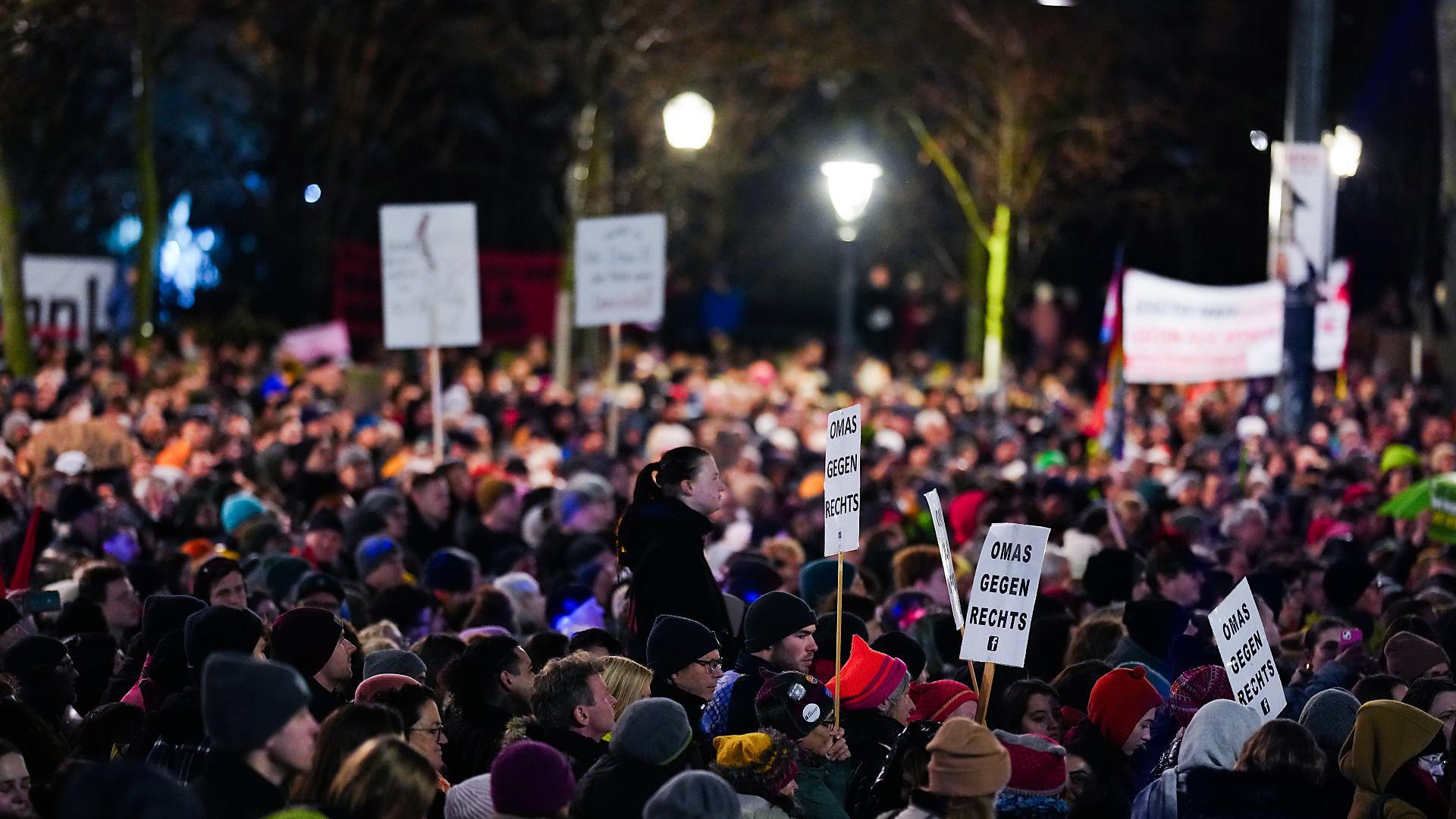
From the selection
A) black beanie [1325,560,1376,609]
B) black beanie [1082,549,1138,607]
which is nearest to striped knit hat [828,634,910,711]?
black beanie [1082,549,1138,607]

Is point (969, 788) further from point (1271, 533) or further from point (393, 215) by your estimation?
point (393, 215)

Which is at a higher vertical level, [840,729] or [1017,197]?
[1017,197]

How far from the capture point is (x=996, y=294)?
35938 millimetres

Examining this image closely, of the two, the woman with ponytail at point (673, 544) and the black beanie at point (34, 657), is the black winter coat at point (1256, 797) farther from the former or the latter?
the black beanie at point (34, 657)

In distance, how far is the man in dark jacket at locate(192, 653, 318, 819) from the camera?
5.12m

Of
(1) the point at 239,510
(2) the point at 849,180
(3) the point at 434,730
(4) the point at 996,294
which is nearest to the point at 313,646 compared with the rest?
(3) the point at 434,730

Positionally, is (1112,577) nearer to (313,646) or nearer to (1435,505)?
(1435,505)


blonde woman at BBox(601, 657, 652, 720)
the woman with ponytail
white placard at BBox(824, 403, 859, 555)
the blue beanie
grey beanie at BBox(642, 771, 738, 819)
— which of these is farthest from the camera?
the blue beanie

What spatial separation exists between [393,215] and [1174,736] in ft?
33.7

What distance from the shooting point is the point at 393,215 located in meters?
16.2

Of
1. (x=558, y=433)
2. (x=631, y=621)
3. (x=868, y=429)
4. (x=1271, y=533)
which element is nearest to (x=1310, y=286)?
(x=868, y=429)

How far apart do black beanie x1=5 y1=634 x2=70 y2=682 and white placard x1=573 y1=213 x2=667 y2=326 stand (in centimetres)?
1033

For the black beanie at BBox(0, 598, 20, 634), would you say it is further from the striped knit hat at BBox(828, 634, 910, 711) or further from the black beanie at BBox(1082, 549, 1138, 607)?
the black beanie at BBox(1082, 549, 1138, 607)

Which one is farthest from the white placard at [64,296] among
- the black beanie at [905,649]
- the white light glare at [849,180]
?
the black beanie at [905,649]
